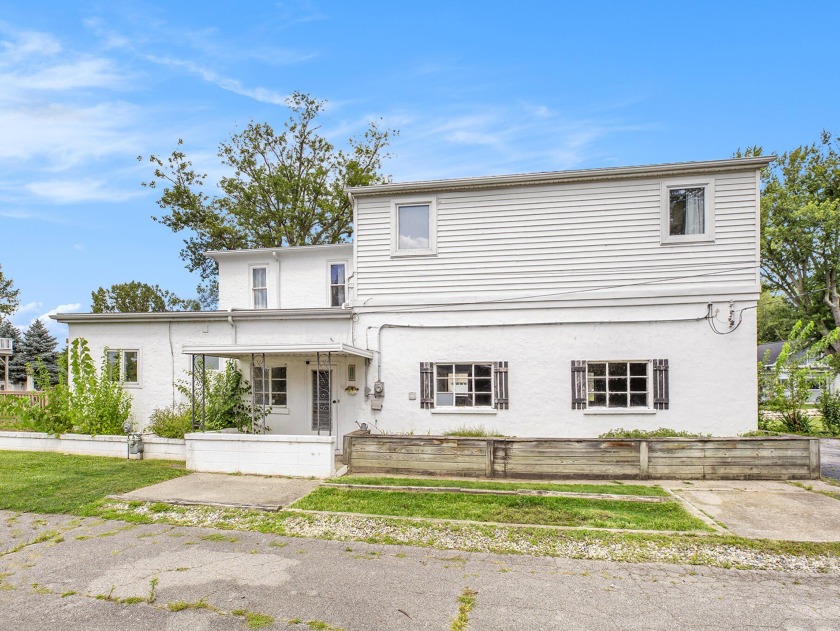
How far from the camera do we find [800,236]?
2622 cm

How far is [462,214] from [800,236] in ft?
82.4

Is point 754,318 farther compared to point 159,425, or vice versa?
point 159,425

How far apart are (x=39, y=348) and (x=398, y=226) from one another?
114 ft

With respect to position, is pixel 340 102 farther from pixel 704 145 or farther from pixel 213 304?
pixel 213 304

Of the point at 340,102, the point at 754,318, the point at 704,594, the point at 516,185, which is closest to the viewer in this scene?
the point at 704,594

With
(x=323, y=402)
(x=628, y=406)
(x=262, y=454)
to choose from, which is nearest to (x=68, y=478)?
(x=262, y=454)

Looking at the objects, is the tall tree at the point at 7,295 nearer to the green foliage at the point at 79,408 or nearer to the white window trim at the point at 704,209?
the green foliage at the point at 79,408

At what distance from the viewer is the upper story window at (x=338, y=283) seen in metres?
15.5

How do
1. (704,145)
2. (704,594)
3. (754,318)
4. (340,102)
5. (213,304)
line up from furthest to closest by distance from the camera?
(213,304), (340,102), (704,145), (754,318), (704,594)

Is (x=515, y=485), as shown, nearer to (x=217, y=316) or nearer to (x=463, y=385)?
(x=463, y=385)

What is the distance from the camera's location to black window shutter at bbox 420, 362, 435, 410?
36.8ft

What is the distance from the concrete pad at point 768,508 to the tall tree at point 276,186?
22.0 m

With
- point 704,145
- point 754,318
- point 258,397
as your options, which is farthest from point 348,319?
point 704,145

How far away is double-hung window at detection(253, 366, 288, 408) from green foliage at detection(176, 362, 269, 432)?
0.94ft
